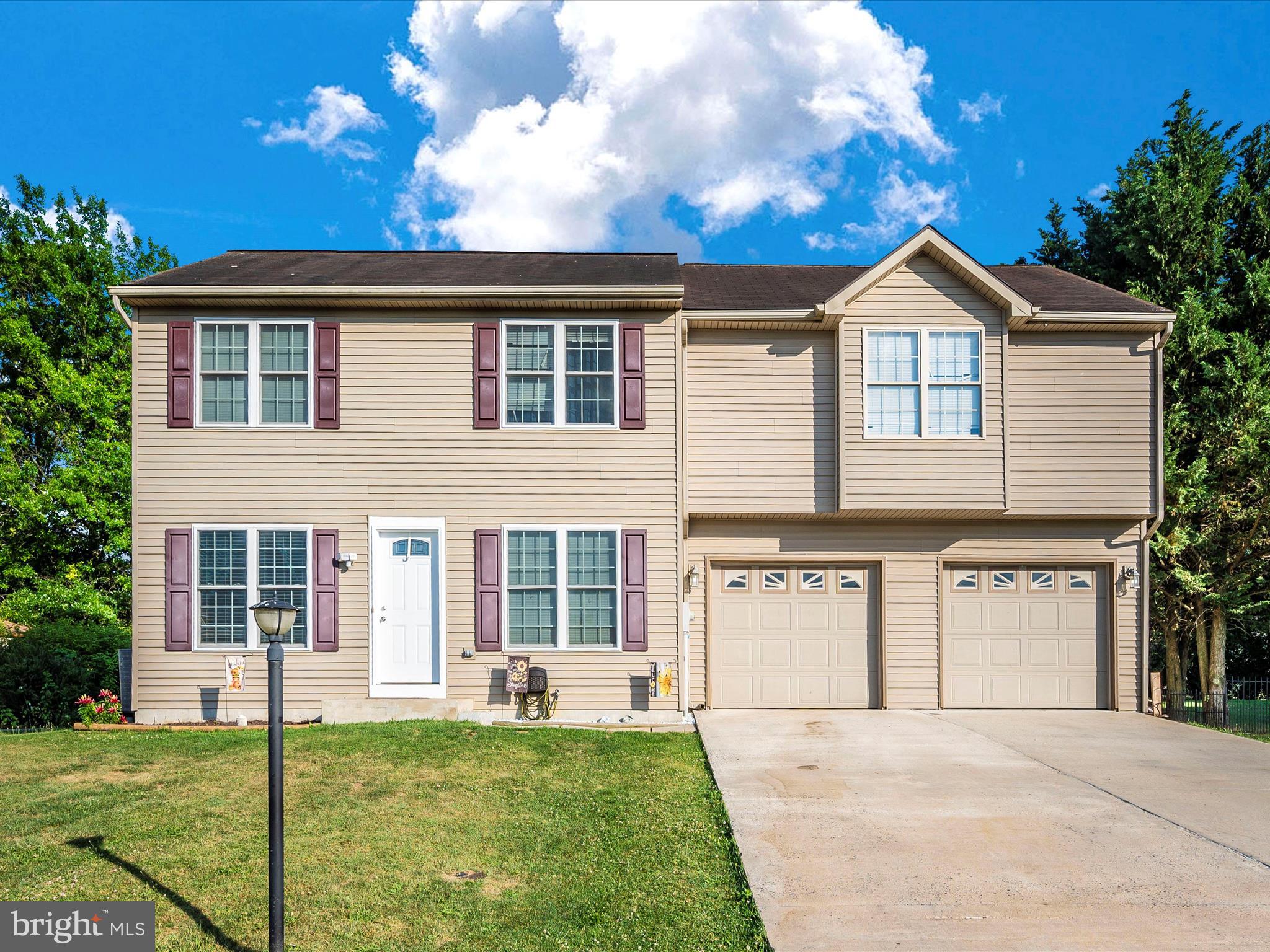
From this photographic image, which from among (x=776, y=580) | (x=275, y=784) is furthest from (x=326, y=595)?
(x=275, y=784)

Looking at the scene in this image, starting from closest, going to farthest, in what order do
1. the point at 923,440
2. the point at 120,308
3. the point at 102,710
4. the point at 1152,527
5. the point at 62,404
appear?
the point at 102,710
the point at 120,308
the point at 923,440
the point at 1152,527
the point at 62,404

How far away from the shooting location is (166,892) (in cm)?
523

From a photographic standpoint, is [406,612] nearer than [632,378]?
Yes

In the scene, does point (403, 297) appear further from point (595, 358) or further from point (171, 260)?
point (171, 260)

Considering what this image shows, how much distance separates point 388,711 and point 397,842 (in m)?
4.65

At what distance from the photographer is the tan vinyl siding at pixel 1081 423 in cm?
1197

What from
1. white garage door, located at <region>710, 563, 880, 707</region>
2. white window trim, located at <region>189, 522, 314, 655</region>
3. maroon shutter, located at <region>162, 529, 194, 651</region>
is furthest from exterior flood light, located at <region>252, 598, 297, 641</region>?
white garage door, located at <region>710, 563, 880, 707</region>

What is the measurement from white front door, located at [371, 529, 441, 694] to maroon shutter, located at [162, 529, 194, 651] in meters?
2.38

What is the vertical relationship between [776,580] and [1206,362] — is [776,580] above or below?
below

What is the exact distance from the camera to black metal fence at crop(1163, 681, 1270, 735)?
13.1 meters

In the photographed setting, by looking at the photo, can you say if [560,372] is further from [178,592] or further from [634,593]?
[178,592]

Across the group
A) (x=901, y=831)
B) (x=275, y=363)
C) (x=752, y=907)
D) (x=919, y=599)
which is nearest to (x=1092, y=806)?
(x=901, y=831)

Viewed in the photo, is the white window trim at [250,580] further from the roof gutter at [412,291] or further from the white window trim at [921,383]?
the white window trim at [921,383]

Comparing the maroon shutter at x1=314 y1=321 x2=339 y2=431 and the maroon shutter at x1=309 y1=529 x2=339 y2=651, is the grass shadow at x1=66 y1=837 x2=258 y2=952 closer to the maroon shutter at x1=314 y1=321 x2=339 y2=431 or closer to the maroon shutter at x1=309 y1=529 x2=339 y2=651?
the maroon shutter at x1=309 y1=529 x2=339 y2=651
